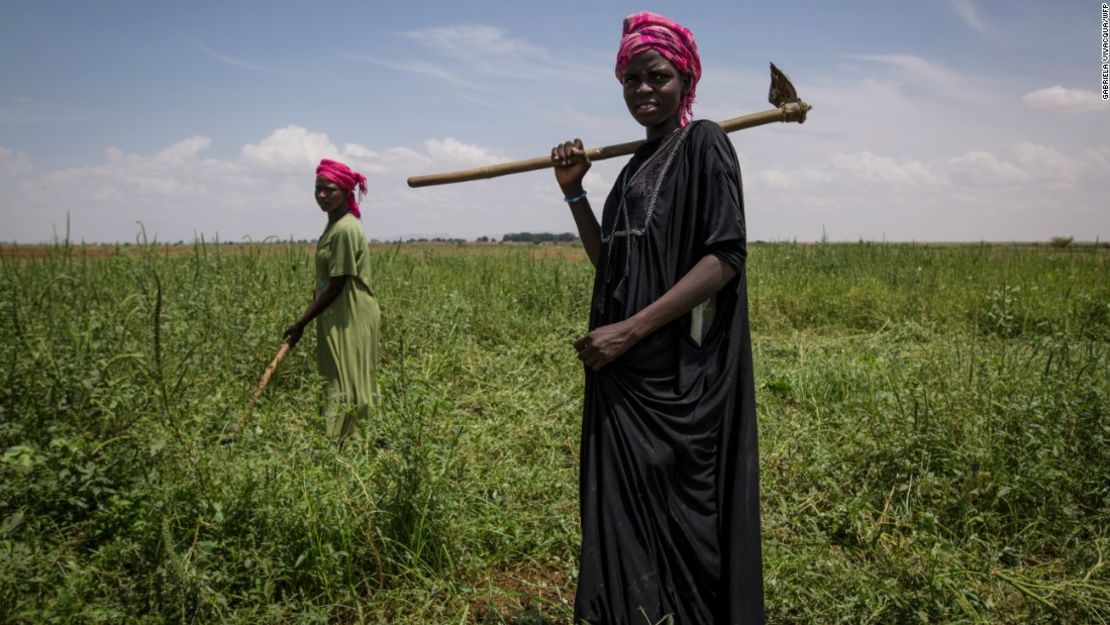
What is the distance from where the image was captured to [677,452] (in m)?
1.91

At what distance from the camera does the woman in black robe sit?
6.21 ft

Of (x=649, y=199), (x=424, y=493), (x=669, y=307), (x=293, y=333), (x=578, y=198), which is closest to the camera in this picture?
(x=669, y=307)

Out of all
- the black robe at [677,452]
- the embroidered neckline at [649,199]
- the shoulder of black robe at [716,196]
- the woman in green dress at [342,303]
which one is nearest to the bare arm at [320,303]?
the woman in green dress at [342,303]

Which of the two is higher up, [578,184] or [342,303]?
[578,184]

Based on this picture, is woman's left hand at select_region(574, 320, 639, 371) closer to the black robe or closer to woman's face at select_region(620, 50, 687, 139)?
the black robe

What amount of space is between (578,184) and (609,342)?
0.59m

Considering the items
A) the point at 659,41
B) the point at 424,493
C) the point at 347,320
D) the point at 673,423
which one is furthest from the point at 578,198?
the point at 347,320

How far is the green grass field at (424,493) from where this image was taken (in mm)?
2545

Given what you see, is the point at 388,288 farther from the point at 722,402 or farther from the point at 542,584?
the point at 722,402

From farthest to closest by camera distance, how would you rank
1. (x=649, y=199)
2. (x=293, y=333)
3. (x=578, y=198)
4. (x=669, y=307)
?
(x=293, y=333) → (x=578, y=198) → (x=649, y=199) → (x=669, y=307)

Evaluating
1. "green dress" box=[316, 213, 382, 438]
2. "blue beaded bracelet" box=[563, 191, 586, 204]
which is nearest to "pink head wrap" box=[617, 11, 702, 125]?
"blue beaded bracelet" box=[563, 191, 586, 204]

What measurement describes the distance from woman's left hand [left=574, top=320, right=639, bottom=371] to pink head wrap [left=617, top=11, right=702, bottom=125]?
591 mm

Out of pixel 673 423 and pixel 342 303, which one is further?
pixel 342 303

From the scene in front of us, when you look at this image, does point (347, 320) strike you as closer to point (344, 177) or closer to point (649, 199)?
point (344, 177)
